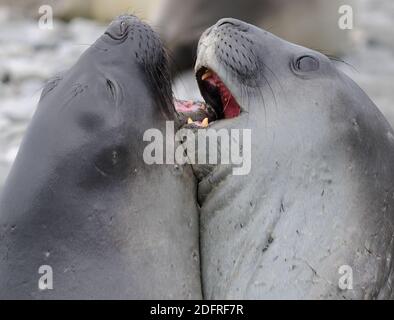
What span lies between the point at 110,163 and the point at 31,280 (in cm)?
59

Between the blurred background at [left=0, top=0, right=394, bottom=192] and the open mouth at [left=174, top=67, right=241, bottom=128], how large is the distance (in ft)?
13.4

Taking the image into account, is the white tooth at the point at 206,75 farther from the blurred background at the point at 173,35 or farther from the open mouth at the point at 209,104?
the blurred background at the point at 173,35

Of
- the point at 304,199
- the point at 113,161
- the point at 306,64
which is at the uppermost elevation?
the point at 306,64

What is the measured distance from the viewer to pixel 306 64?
5395 millimetres

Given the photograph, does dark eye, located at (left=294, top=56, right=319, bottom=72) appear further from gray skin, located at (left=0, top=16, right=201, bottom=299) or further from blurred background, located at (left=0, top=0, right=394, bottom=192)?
blurred background, located at (left=0, top=0, right=394, bottom=192)

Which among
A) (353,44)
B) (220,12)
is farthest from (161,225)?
(353,44)

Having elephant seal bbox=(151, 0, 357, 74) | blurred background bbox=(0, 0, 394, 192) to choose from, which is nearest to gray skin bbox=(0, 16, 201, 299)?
blurred background bbox=(0, 0, 394, 192)

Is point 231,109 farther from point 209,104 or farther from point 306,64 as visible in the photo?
point 306,64

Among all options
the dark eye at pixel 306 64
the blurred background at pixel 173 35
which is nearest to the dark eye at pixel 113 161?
the dark eye at pixel 306 64

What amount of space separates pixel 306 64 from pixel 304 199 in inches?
26.7

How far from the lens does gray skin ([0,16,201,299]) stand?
192 inches

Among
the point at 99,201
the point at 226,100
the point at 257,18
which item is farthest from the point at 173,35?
the point at 99,201

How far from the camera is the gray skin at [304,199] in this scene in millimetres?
5031

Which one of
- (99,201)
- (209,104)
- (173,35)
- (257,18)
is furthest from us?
(257,18)
